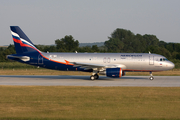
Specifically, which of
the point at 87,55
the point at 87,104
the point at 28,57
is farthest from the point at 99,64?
the point at 87,104


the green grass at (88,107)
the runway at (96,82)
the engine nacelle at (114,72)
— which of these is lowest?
the green grass at (88,107)

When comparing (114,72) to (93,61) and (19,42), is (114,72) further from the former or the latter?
(19,42)

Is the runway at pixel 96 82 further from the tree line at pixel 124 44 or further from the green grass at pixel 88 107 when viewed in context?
the tree line at pixel 124 44

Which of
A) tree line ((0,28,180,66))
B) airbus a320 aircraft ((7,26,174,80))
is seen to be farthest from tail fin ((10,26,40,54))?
tree line ((0,28,180,66))

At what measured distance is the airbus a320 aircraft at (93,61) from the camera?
32625 mm

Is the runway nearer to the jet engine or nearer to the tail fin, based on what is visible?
the jet engine

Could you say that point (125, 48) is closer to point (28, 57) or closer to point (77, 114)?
point (28, 57)

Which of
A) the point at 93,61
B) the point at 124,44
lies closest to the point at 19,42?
the point at 93,61

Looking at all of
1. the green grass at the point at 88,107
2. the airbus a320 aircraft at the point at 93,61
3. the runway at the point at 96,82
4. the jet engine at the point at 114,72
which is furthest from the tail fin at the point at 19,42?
the green grass at the point at 88,107

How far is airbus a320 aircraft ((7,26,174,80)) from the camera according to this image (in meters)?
32.6

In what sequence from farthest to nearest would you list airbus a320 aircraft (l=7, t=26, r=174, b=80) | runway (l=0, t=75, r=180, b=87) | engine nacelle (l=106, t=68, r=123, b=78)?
airbus a320 aircraft (l=7, t=26, r=174, b=80)
engine nacelle (l=106, t=68, r=123, b=78)
runway (l=0, t=75, r=180, b=87)

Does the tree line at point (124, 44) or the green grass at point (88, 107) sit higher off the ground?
the tree line at point (124, 44)

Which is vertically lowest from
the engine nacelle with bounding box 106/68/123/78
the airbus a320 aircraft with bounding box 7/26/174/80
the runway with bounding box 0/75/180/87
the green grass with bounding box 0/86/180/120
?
the green grass with bounding box 0/86/180/120

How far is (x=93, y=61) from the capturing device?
109 ft
